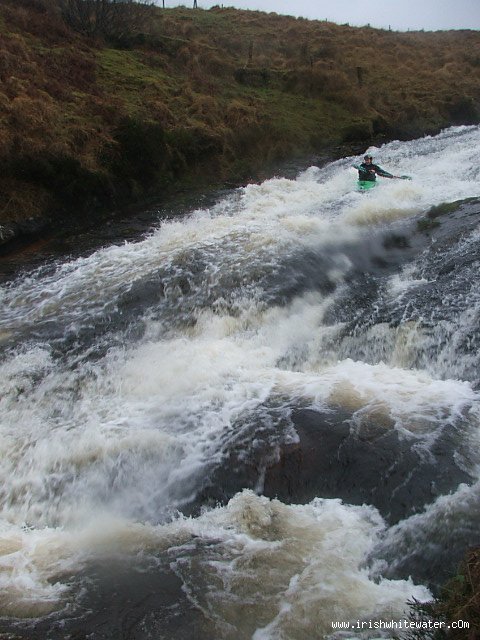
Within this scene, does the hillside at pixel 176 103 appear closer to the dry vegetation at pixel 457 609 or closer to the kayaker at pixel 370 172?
the kayaker at pixel 370 172

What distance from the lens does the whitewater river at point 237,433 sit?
469 centimetres

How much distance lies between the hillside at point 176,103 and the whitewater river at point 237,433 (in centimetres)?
360

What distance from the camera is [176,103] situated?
19.6 meters

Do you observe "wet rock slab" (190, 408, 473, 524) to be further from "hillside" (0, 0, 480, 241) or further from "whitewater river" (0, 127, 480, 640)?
"hillside" (0, 0, 480, 241)

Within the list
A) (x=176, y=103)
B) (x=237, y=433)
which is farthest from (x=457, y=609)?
(x=176, y=103)

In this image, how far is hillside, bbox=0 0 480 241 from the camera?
46.2 ft

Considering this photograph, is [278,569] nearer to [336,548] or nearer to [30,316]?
[336,548]

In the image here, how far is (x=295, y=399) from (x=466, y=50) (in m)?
37.5

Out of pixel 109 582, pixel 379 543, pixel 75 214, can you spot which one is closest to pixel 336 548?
pixel 379 543

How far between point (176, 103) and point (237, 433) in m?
16.5

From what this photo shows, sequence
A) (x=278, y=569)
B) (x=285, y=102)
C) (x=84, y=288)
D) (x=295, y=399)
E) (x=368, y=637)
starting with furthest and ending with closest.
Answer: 1. (x=285, y=102)
2. (x=84, y=288)
3. (x=295, y=399)
4. (x=278, y=569)
5. (x=368, y=637)

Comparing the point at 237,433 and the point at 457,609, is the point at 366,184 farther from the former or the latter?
the point at 457,609

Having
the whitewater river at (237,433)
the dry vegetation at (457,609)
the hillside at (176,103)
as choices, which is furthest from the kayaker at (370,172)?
the dry vegetation at (457,609)

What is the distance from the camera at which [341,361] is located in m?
8.42
